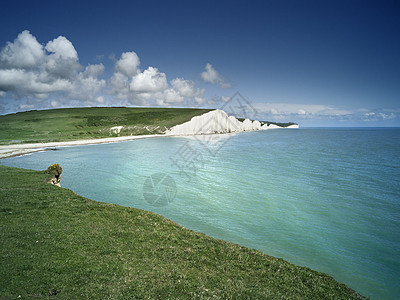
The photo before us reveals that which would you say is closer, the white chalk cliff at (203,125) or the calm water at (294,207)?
the calm water at (294,207)

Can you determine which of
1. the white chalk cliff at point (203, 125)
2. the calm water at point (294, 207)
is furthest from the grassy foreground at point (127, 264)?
the white chalk cliff at point (203, 125)

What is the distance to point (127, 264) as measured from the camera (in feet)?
30.6

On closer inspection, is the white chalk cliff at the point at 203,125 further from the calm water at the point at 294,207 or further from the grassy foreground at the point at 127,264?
the grassy foreground at the point at 127,264

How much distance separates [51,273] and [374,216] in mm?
23865

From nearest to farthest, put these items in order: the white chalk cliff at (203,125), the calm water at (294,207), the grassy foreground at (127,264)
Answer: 1. the grassy foreground at (127,264)
2. the calm water at (294,207)
3. the white chalk cliff at (203,125)

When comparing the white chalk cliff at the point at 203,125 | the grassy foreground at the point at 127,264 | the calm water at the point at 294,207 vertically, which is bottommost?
the calm water at the point at 294,207

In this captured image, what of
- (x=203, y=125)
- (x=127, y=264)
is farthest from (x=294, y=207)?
(x=203, y=125)

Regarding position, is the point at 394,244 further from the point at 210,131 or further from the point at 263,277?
the point at 210,131

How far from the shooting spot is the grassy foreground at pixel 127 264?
771 centimetres

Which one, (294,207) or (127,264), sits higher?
(127,264)

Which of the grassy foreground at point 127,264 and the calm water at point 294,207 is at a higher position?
the grassy foreground at point 127,264

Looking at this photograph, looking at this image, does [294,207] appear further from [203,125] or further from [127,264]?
[203,125]

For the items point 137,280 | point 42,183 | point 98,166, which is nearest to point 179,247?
point 137,280

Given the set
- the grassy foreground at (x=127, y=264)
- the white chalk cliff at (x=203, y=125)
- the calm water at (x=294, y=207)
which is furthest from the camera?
the white chalk cliff at (x=203, y=125)
